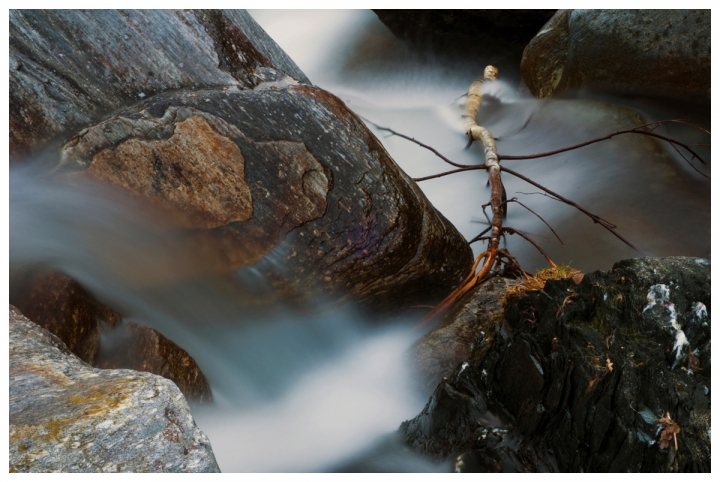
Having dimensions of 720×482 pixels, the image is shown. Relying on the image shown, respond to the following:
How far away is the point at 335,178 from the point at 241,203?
0.53 m

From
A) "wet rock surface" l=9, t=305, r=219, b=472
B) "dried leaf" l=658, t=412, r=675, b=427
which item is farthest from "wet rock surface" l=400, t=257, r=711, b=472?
"wet rock surface" l=9, t=305, r=219, b=472

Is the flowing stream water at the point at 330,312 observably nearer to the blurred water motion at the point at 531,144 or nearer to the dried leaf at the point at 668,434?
the blurred water motion at the point at 531,144

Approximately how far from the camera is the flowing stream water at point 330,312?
272cm

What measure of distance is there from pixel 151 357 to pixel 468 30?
18.2 feet

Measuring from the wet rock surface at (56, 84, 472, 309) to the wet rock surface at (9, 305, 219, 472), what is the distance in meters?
1.09

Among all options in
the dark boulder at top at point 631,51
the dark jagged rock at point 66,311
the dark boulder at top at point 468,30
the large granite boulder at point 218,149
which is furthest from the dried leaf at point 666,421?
the dark boulder at top at point 468,30

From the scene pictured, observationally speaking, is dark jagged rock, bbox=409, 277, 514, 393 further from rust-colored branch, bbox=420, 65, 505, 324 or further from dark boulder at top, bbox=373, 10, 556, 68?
dark boulder at top, bbox=373, 10, 556, 68

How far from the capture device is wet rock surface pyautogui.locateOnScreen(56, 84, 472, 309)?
2.77 m

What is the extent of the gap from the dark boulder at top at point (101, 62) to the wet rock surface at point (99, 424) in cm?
137

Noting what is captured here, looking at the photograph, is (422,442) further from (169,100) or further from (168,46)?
(168,46)

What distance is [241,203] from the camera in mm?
2844

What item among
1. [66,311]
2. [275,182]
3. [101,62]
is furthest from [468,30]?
[66,311]

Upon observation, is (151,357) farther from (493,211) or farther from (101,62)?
(493,211)

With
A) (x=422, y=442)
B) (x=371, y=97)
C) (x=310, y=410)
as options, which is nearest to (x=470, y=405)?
(x=422, y=442)
